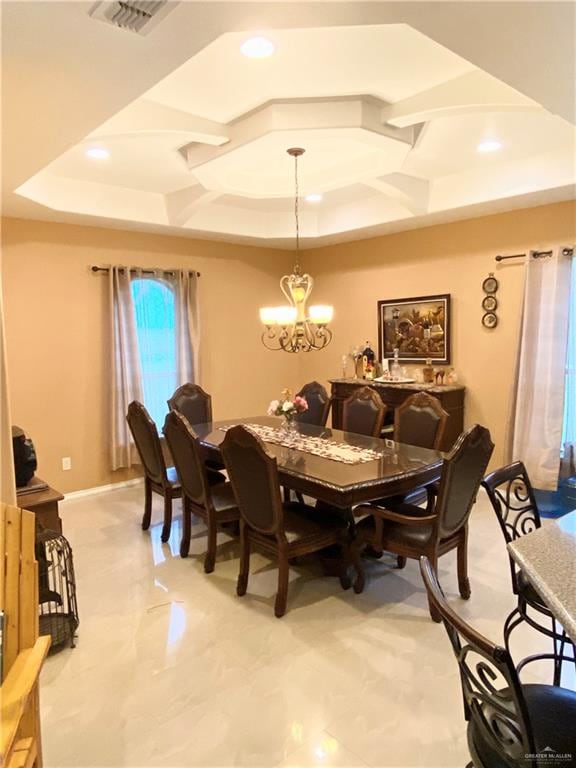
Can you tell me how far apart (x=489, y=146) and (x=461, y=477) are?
255 centimetres

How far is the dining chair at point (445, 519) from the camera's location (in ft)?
8.45

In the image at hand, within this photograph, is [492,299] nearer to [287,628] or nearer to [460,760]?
[287,628]

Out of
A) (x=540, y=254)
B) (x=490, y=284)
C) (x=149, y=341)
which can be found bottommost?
(x=149, y=341)

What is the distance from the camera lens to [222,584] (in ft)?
10.4

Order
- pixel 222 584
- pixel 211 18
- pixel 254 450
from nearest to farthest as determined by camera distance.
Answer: pixel 211 18 → pixel 254 450 → pixel 222 584

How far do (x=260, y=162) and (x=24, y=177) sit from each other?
5.42ft

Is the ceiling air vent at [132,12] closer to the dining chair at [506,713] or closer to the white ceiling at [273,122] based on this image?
the white ceiling at [273,122]

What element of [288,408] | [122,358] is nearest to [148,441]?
[288,408]

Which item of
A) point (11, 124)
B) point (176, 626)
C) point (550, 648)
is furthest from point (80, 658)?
point (11, 124)

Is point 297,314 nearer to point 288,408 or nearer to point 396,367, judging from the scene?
point 288,408

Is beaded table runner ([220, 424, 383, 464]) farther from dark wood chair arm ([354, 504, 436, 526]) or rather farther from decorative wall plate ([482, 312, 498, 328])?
decorative wall plate ([482, 312, 498, 328])

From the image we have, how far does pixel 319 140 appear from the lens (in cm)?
330

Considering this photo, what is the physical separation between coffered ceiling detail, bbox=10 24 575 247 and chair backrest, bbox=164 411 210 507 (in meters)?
1.79

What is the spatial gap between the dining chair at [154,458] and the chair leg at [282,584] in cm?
126
